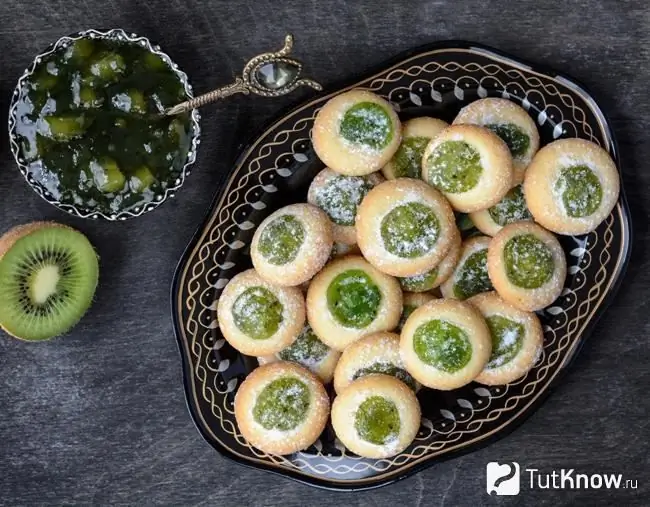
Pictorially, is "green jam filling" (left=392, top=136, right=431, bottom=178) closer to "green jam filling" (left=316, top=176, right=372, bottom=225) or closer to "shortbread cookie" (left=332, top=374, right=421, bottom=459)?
"green jam filling" (left=316, top=176, right=372, bottom=225)

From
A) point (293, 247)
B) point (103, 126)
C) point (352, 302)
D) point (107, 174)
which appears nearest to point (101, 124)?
point (103, 126)

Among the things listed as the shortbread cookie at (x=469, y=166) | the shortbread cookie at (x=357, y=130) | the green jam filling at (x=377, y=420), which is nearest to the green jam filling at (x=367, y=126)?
the shortbread cookie at (x=357, y=130)

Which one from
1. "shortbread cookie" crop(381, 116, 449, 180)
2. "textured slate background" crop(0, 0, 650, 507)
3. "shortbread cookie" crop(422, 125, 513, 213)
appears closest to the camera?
"shortbread cookie" crop(422, 125, 513, 213)

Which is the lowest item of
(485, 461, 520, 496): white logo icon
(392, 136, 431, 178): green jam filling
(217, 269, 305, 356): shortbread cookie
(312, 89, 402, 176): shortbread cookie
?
(485, 461, 520, 496): white logo icon

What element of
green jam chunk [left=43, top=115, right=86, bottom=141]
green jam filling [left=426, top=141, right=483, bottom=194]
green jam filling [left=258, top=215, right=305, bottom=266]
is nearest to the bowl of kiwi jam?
green jam chunk [left=43, top=115, right=86, bottom=141]

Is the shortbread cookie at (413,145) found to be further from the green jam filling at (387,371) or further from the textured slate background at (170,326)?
the green jam filling at (387,371)

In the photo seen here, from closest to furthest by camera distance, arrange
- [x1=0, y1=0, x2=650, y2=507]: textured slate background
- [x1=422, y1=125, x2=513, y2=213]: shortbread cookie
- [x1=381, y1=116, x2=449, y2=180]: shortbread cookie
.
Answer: [x1=422, y1=125, x2=513, y2=213]: shortbread cookie → [x1=381, y1=116, x2=449, y2=180]: shortbread cookie → [x1=0, y1=0, x2=650, y2=507]: textured slate background

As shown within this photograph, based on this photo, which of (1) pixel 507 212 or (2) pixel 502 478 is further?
(2) pixel 502 478

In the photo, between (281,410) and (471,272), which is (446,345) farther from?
(281,410)
